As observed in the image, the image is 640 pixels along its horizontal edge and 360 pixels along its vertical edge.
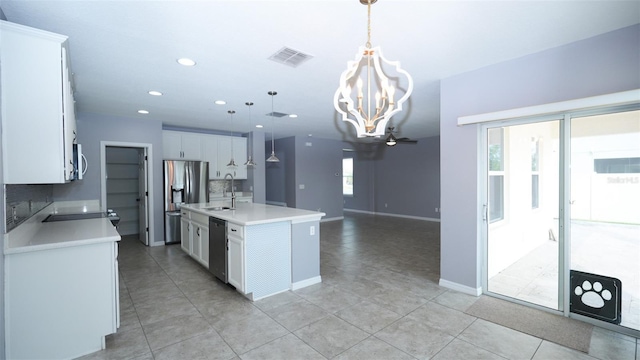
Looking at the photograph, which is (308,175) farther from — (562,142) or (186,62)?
(562,142)

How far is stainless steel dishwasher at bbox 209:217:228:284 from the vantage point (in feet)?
11.7

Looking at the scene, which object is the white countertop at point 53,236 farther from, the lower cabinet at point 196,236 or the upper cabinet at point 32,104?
the lower cabinet at point 196,236

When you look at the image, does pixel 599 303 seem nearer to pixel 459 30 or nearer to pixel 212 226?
pixel 459 30

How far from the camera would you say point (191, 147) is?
646 centimetres

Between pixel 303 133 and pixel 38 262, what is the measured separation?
20.3ft

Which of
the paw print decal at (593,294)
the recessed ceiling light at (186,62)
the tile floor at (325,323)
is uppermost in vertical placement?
the recessed ceiling light at (186,62)

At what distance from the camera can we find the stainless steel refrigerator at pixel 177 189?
579 centimetres

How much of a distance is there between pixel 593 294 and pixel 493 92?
2.11 meters

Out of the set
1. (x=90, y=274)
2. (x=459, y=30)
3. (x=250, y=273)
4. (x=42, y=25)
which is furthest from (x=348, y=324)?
(x=42, y=25)

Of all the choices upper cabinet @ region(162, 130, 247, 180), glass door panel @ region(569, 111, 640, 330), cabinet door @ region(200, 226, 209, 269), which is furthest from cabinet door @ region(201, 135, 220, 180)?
glass door panel @ region(569, 111, 640, 330)

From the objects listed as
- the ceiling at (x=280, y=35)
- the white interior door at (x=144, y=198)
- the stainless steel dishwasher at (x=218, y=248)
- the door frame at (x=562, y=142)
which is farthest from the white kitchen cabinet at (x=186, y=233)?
the door frame at (x=562, y=142)

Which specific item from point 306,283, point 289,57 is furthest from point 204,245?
point 289,57

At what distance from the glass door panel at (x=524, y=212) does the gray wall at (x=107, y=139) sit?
5648 millimetres

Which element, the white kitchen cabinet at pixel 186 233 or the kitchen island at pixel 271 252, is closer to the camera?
the kitchen island at pixel 271 252
